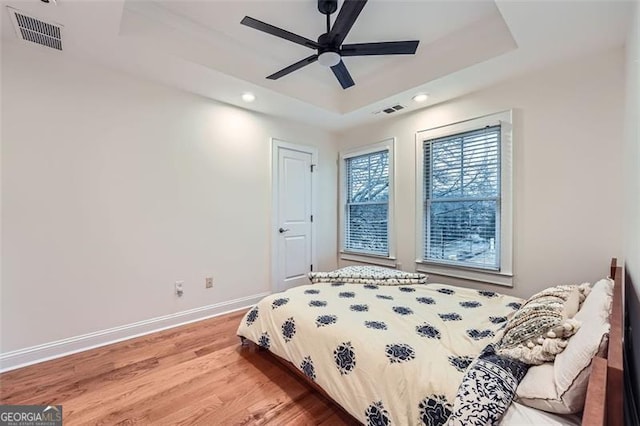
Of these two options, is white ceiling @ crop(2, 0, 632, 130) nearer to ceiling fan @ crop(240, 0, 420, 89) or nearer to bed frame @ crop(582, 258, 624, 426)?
ceiling fan @ crop(240, 0, 420, 89)

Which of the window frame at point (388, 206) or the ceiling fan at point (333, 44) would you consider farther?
the window frame at point (388, 206)

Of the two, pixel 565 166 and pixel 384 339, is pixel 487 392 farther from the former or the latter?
pixel 565 166

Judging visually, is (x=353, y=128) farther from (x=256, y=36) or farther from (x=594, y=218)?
(x=594, y=218)

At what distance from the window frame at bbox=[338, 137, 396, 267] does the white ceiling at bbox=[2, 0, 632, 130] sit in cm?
80

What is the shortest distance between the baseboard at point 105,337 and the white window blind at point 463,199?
252 centimetres

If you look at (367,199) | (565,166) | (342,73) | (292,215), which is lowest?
(292,215)

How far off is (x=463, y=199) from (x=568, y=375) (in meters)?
2.43

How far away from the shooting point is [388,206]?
382cm

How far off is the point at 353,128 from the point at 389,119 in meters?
0.64

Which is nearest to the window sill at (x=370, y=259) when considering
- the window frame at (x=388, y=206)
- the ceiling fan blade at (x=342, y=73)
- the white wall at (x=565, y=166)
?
the window frame at (x=388, y=206)

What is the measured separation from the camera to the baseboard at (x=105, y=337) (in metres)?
2.15

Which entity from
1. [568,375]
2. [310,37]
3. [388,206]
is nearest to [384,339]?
[568,375]

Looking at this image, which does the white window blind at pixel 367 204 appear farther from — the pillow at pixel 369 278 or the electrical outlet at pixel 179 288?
the electrical outlet at pixel 179 288

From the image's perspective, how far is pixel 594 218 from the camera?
2.31 m
